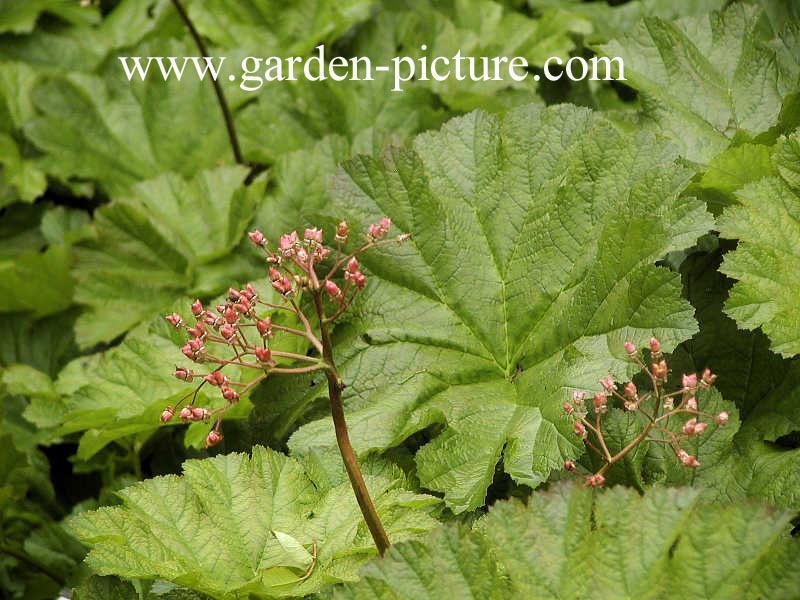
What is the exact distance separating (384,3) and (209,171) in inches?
30.0

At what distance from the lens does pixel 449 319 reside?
149cm

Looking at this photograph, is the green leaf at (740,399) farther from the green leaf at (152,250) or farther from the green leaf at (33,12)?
the green leaf at (33,12)

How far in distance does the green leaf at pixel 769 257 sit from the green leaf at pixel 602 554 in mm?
344

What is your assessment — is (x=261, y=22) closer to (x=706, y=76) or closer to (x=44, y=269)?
(x=44, y=269)

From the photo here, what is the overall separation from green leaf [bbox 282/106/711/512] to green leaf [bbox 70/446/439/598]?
0.08 metres

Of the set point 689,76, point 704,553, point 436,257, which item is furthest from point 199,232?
point 704,553

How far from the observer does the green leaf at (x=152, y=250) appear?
200 centimetres

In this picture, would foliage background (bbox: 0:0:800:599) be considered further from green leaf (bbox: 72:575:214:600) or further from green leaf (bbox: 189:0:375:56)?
green leaf (bbox: 189:0:375:56)

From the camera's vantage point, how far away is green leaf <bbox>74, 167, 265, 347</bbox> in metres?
2.00

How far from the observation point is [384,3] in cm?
249

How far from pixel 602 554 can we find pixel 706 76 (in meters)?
0.97

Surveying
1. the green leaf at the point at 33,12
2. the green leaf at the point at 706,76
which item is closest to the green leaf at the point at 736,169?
the green leaf at the point at 706,76

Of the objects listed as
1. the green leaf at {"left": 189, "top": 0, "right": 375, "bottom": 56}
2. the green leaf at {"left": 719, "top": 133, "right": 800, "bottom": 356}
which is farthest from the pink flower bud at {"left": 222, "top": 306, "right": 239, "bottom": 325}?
the green leaf at {"left": 189, "top": 0, "right": 375, "bottom": 56}

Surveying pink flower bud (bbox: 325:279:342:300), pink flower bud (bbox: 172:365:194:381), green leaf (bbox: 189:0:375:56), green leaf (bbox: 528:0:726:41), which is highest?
green leaf (bbox: 189:0:375:56)
